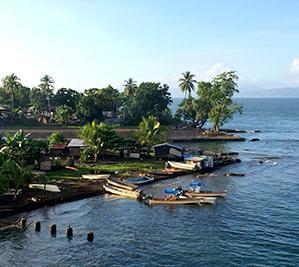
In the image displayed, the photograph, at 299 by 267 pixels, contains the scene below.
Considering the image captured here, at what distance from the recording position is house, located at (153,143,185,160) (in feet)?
254

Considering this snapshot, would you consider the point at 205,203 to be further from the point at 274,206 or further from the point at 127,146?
the point at 127,146

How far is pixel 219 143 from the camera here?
11319cm

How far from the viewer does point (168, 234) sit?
40.9 m

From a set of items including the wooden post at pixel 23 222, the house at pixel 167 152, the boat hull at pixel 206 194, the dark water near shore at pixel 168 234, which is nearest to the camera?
the dark water near shore at pixel 168 234

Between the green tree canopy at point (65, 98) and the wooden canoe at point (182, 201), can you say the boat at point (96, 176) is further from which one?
the green tree canopy at point (65, 98)

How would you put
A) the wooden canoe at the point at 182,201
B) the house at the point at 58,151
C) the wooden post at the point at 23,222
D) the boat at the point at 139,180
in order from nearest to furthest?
the wooden post at the point at 23,222, the wooden canoe at the point at 182,201, the boat at the point at 139,180, the house at the point at 58,151

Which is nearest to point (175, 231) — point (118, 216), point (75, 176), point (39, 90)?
point (118, 216)

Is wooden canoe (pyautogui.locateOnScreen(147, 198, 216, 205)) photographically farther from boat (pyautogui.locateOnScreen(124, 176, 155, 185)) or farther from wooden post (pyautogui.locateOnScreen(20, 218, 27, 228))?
wooden post (pyautogui.locateOnScreen(20, 218, 27, 228))

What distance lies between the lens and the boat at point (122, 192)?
5374 cm

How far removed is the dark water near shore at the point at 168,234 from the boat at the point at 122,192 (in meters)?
1.42

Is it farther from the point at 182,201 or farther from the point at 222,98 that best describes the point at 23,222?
the point at 222,98

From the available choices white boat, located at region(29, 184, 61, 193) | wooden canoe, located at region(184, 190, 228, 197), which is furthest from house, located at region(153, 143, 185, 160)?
white boat, located at region(29, 184, 61, 193)

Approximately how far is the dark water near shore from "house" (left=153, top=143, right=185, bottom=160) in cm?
1777

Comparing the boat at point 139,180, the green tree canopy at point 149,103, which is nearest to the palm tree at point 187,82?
the green tree canopy at point 149,103
